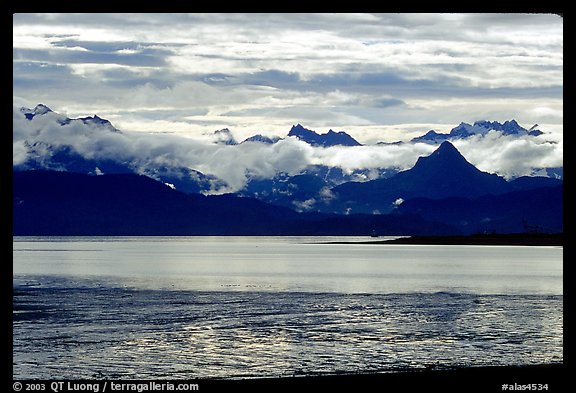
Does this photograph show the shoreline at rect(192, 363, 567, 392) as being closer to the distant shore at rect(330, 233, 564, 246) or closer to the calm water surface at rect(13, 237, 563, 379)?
the calm water surface at rect(13, 237, 563, 379)

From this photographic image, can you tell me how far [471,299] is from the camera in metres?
26.8

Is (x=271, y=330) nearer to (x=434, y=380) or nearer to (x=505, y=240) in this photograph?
(x=434, y=380)

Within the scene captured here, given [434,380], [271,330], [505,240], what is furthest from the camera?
[505,240]

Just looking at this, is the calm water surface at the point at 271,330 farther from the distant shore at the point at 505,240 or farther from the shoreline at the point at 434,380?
the distant shore at the point at 505,240

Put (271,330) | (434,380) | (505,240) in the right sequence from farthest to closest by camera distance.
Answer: (505,240), (271,330), (434,380)

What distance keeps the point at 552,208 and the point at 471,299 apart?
181010mm

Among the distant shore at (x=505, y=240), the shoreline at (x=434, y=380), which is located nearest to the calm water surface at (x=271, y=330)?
the shoreline at (x=434, y=380)

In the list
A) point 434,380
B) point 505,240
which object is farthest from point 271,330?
point 505,240

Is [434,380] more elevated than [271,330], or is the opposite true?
[434,380]

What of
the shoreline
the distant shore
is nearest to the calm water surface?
the shoreline

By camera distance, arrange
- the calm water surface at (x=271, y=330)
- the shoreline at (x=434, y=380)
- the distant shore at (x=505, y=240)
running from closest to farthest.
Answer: the shoreline at (x=434, y=380)
the calm water surface at (x=271, y=330)
the distant shore at (x=505, y=240)

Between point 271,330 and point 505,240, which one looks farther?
point 505,240
